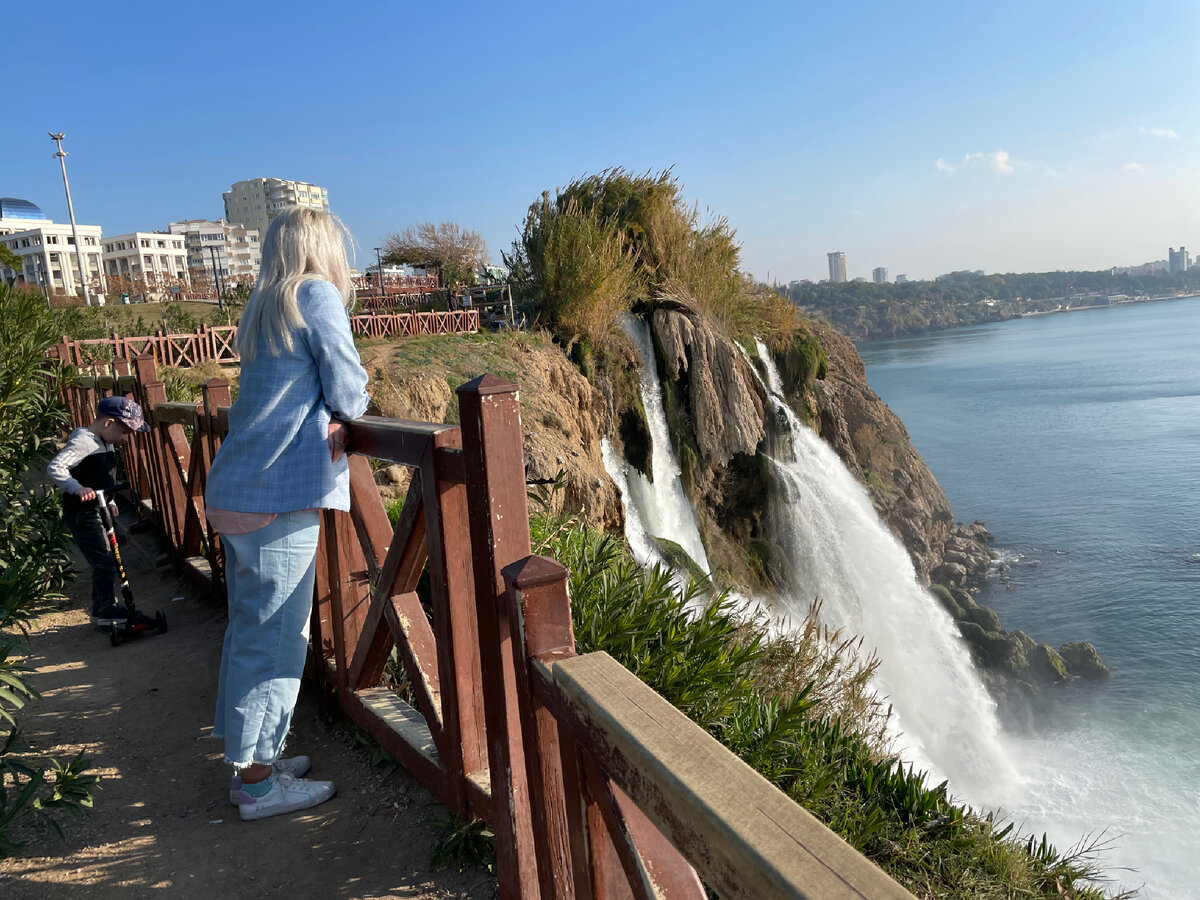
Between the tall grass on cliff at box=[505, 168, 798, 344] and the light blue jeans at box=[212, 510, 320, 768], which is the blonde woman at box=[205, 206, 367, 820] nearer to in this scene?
the light blue jeans at box=[212, 510, 320, 768]

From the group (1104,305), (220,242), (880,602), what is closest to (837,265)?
(1104,305)

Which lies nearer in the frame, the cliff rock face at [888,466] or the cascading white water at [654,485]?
the cascading white water at [654,485]

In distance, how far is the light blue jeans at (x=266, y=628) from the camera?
2.47m

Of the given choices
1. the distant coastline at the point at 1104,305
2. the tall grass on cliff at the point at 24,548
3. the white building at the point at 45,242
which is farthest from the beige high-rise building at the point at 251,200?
the tall grass on cliff at the point at 24,548

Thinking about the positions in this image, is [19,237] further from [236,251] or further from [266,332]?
[266,332]

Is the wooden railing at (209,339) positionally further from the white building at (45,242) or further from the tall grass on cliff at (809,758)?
the white building at (45,242)

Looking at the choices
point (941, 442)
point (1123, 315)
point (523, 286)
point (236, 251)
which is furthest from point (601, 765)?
point (1123, 315)

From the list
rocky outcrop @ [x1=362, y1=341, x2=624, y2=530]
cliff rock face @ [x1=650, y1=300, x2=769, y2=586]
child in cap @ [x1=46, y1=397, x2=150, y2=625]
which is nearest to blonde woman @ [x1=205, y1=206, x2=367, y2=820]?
child in cap @ [x1=46, y1=397, x2=150, y2=625]

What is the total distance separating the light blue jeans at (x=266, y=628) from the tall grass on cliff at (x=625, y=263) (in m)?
11.5

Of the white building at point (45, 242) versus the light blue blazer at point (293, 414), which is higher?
the white building at point (45, 242)

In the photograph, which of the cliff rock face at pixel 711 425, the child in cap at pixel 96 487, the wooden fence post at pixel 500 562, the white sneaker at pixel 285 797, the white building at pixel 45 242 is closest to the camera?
the wooden fence post at pixel 500 562

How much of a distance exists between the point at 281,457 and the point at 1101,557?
2565 cm

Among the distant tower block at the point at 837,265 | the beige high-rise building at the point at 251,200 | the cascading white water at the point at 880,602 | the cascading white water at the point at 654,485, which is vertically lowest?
the cascading white water at the point at 880,602

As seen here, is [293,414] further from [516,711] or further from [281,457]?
[516,711]
